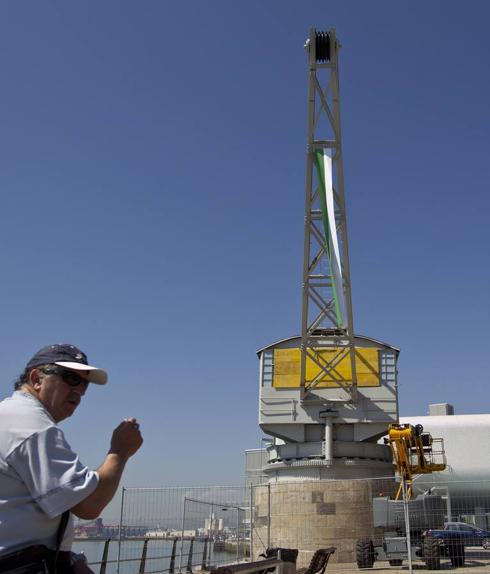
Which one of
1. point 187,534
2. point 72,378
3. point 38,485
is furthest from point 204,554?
point 38,485

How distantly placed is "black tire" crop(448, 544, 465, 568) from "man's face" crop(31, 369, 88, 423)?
18.2 m

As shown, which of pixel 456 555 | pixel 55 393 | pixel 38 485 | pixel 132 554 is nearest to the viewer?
pixel 38 485

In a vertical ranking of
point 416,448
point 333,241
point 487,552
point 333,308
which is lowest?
point 487,552

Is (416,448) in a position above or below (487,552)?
above

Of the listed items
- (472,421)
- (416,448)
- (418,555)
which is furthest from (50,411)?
(472,421)

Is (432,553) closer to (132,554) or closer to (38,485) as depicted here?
(132,554)

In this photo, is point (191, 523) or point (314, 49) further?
point (314, 49)

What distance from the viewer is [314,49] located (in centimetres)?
2209

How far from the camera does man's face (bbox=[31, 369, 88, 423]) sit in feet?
7.76

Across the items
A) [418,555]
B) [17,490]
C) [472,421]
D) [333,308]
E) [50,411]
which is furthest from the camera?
[472,421]

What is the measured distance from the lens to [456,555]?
59.3ft

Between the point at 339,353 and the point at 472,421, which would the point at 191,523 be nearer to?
the point at 339,353

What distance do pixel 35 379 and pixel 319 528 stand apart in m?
21.0

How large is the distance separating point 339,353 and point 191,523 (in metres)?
10.7
